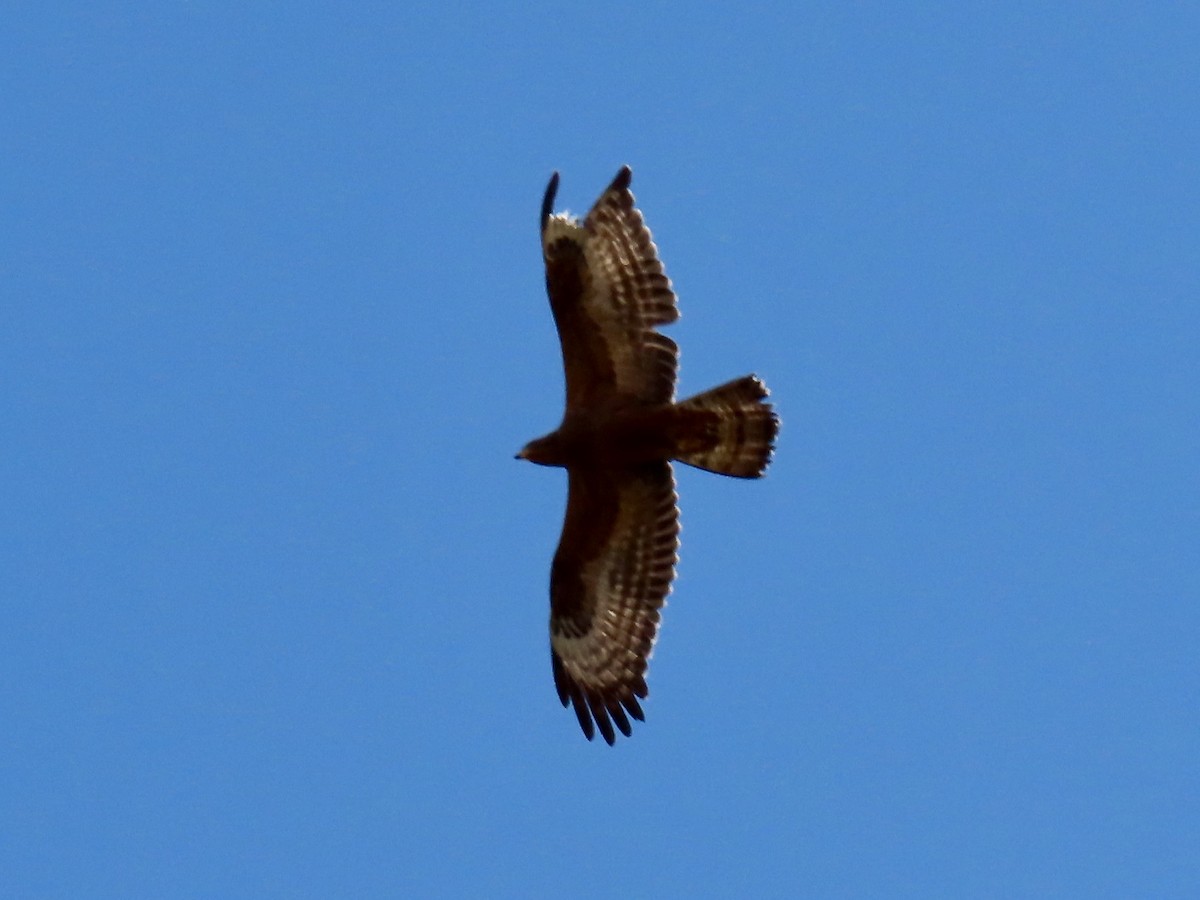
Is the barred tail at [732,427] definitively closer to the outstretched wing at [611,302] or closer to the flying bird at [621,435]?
the flying bird at [621,435]

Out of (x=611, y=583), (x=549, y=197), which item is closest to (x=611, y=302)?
(x=549, y=197)

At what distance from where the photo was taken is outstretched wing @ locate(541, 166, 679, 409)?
12.1 metres

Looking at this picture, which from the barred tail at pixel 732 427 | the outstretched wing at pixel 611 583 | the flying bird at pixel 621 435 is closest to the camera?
the barred tail at pixel 732 427

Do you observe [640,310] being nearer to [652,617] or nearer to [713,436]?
[713,436]

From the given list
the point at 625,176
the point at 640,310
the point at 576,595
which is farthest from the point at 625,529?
the point at 625,176

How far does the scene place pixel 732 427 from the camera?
39.1 ft

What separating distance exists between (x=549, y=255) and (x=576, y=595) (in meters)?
2.19

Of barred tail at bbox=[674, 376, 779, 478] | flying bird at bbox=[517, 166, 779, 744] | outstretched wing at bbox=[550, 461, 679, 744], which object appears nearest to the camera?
barred tail at bbox=[674, 376, 779, 478]

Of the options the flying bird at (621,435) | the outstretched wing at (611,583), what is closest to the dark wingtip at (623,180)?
the flying bird at (621,435)

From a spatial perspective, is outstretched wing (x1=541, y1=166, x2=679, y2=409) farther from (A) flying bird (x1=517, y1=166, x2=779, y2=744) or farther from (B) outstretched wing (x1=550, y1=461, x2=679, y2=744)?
(B) outstretched wing (x1=550, y1=461, x2=679, y2=744)

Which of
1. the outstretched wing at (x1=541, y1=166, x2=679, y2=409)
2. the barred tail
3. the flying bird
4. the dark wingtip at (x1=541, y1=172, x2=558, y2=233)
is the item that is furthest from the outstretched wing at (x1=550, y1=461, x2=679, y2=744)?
the dark wingtip at (x1=541, y1=172, x2=558, y2=233)

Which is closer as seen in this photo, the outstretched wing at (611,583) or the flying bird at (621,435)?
the flying bird at (621,435)

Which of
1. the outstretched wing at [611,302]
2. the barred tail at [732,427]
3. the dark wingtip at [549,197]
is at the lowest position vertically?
the barred tail at [732,427]

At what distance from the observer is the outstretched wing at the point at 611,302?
12062 mm
